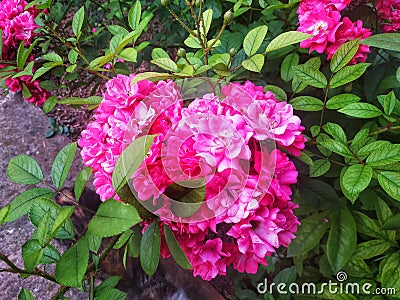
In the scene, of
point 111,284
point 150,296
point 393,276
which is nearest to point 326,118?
point 393,276

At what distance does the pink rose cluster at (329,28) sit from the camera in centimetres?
92

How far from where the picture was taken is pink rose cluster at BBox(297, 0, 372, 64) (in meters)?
0.92

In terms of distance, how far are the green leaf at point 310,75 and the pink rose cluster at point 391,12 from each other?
12.4 inches

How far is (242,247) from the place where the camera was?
2.33 ft

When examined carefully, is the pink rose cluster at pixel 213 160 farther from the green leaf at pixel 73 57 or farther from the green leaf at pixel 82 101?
the green leaf at pixel 73 57

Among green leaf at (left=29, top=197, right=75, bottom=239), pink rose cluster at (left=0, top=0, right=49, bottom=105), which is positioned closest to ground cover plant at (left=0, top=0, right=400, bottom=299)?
green leaf at (left=29, top=197, right=75, bottom=239)

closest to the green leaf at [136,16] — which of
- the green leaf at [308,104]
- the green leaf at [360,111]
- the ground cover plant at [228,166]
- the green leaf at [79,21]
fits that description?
the ground cover plant at [228,166]

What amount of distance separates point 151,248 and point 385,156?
444 mm

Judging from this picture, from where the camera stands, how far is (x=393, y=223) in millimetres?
919

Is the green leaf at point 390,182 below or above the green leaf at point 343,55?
below

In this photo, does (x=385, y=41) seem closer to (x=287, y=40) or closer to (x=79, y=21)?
(x=287, y=40)

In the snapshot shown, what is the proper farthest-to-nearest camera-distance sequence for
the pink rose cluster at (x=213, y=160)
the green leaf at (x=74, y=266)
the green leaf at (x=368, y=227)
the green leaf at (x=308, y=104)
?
the green leaf at (x=368, y=227) → the green leaf at (x=308, y=104) → the pink rose cluster at (x=213, y=160) → the green leaf at (x=74, y=266)

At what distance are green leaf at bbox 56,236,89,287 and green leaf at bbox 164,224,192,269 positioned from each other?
14cm

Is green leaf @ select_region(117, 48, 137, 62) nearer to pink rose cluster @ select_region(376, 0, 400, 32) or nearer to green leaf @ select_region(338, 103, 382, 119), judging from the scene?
green leaf @ select_region(338, 103, 382, 119)
